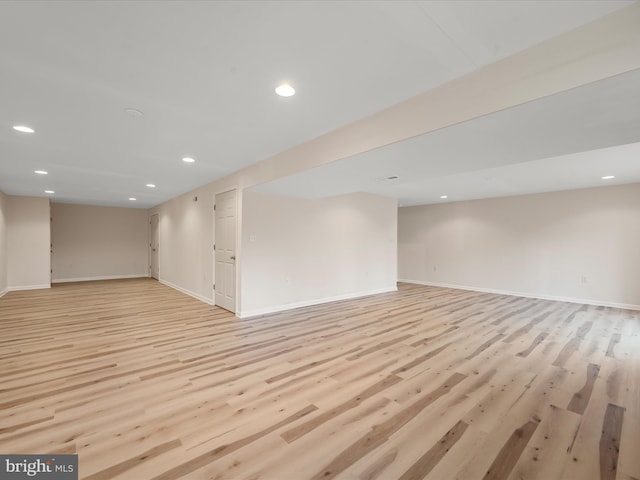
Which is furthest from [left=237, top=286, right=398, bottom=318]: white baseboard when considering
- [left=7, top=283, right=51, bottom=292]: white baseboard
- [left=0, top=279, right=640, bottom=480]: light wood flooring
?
[left=7, top=283, right=51, bottom=292]: white baseboard

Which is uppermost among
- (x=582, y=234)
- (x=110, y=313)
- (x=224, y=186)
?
(x=224, y=186)

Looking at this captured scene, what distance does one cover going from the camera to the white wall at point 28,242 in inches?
287

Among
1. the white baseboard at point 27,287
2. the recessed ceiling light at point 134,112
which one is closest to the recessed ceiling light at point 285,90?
the recessed ceiling light at point 134,112

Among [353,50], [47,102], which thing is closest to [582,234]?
[353,50]

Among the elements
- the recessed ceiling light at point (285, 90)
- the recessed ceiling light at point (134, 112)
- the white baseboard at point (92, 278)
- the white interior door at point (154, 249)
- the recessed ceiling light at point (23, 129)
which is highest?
the recessed ceiling light at point (285, 90)

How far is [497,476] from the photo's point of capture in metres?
1.61

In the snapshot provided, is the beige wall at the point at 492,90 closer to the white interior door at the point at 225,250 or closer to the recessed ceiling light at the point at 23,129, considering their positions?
the white interior door at the point at 225,250

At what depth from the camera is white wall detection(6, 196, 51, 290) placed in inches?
287

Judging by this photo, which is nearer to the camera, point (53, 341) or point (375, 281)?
point (53, 341)

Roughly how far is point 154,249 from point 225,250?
5.76 meters

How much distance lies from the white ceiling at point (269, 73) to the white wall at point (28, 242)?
5384 millimetres

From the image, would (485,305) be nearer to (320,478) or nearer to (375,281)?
(375,281)

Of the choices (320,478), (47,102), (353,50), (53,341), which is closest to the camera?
(320,478)

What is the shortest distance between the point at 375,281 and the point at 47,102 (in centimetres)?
649
